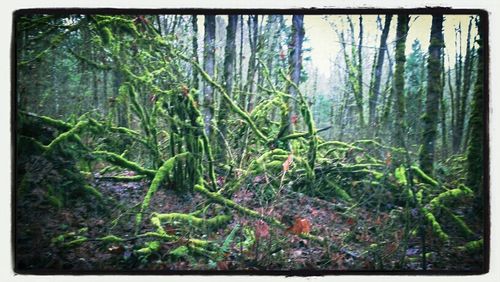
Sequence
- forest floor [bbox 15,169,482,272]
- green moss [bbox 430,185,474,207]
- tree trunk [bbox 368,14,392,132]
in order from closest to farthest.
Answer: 1. forest floor [bbox 15,169,482,272]
2. green moss [bbox 430,185,474,207]
3. tree trunk [bbox 368,14,392,132]

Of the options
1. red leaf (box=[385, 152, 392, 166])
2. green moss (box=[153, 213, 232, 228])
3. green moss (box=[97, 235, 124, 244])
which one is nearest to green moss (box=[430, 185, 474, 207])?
red leaf (box=[385, 152, 392, 166])

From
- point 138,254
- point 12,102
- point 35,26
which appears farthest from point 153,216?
point 35,26

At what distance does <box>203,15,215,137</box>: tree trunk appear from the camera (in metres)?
4.50

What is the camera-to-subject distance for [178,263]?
4.39 meters

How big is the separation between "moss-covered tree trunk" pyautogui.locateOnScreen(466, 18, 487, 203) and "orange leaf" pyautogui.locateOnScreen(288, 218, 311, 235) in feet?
4.97

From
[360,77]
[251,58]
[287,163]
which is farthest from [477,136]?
[251,58]

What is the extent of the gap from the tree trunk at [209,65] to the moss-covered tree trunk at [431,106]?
6.50 ft

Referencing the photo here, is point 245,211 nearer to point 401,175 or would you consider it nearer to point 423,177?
point 401,175

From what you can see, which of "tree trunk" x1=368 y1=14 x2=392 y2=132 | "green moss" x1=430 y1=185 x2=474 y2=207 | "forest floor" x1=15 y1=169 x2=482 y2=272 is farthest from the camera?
"tree trunk" x1=368 y1=14 x2=392 y2=132

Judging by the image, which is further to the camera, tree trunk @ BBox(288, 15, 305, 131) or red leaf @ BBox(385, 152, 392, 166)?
red leaf @ BBox(385, 152, 392, 166)

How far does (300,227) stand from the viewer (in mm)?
4453

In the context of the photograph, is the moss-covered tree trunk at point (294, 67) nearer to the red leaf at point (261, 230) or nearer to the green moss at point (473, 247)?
the red leaf at point (261, 230)

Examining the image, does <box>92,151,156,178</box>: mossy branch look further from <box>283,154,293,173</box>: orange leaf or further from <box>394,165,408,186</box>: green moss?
<box>394,165,408,186</box>: green moss

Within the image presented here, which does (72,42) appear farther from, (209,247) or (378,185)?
(378,185)
